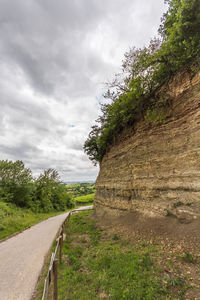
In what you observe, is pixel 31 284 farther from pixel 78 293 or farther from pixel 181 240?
pixel 181 240

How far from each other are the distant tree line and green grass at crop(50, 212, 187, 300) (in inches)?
993

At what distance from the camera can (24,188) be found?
28.6 meters

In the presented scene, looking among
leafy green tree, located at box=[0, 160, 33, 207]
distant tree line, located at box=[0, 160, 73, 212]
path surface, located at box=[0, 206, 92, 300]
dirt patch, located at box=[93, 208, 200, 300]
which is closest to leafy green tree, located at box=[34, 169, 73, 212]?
distant tree line, located at box=[0, 160, 73, 212]

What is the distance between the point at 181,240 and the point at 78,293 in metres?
4.62

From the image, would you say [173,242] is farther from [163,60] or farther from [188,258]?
[163,60]

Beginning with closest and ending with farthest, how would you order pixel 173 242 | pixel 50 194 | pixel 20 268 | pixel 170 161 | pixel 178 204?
pixel 173 242 → pixel 20 268 → pixel 178 204 → pixel 170 161 → pixel 50 194

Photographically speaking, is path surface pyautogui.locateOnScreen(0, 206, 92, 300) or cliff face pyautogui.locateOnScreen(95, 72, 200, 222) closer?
path surface pyautogui.locateOnScreen(0, 206, 92, 300)

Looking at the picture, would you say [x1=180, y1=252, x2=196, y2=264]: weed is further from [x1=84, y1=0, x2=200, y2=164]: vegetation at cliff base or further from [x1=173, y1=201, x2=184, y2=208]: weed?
[x1=84, y1=0, x2=200, y2=164]: vegetation at cliff base

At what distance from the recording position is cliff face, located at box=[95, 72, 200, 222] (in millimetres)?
7016

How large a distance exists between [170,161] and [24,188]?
29228mm

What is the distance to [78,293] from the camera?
4.39m

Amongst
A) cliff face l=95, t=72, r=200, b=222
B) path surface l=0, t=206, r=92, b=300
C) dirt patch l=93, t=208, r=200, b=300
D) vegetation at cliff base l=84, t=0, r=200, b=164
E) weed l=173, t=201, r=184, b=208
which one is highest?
vegetation at cliff base l=84, t=0, r=200, b=164

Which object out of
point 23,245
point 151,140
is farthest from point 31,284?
point 151,140

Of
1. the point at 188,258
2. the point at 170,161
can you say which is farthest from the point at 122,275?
the point at 170,161
